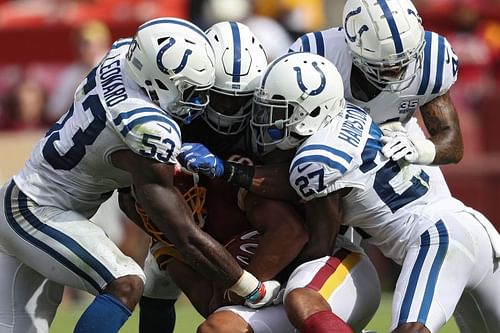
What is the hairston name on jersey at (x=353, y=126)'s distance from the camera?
532 cm

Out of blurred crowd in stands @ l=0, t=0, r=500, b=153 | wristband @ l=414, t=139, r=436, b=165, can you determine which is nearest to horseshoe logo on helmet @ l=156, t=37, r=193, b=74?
wristband @ l=414, t=139, r=436, b=165

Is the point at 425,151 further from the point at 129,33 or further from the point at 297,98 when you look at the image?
the point at 129,33

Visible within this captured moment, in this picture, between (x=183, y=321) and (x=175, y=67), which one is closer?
(x=175, y=67)

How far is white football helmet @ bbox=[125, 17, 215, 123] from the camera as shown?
5355 mm

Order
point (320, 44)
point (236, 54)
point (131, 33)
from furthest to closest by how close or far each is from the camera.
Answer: point (131, 33)
point (320, 44)
point (236, 54)

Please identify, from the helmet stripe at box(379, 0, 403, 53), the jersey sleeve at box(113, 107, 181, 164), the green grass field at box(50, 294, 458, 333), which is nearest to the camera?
the jersey sleeve at box(113, 107, 181, 164)

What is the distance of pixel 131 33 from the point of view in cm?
1089

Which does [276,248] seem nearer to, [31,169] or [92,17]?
[31,169]

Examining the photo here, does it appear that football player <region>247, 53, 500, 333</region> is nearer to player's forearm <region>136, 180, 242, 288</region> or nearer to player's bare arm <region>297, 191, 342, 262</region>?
player's bare arm <region>297, 191, 342, 262</region>

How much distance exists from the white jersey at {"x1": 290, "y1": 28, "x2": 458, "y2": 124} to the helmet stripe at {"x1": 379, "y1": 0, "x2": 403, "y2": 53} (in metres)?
0.25

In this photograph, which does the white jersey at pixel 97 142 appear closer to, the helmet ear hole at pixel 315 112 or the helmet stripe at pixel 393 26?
the helmet ear hole at pixel 315 112

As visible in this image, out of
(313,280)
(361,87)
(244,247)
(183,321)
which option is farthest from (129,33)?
(313,280)

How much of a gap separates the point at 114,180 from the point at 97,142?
9.8 inches

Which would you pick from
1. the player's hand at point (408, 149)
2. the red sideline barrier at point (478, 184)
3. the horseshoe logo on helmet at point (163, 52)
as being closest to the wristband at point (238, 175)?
the horseshoe logo on helmet at point (163, 52)
